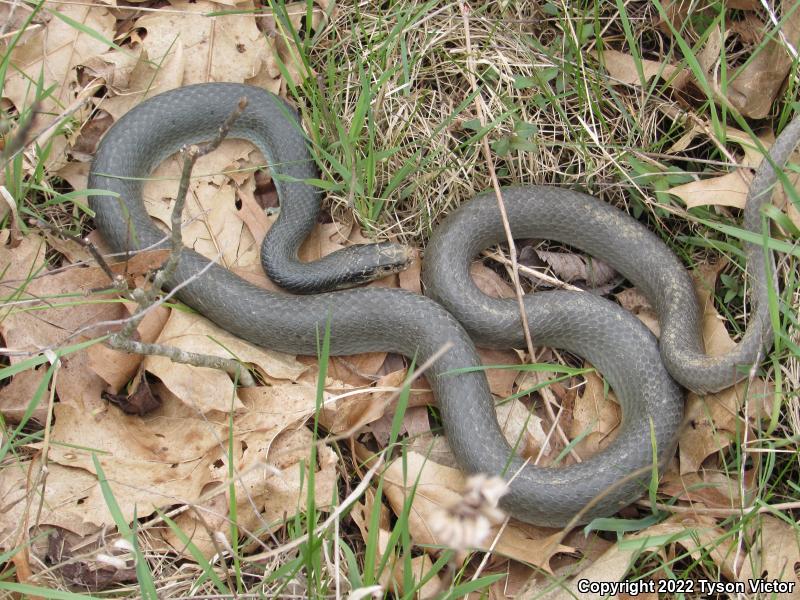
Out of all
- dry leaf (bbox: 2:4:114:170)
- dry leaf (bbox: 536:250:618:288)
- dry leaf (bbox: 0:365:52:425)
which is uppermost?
dry leaf (bbox: 2:4:114:170)

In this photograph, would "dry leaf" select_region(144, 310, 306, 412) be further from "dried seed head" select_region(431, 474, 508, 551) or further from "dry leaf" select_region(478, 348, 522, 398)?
"dried seed head" select_region(431, 474, 508, 551)

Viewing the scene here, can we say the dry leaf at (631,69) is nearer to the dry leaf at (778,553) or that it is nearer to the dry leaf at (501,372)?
the dry leaf at (501,372)

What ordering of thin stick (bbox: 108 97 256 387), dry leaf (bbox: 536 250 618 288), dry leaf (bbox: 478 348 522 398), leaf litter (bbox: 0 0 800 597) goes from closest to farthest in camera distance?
thin stick (bbox: 108 97 256 387), leaf litter (bbox: 0 0 800 597), dry leaf (bbox: 478 348 522 398), dry leaf (bbox: 536 250 618 288)

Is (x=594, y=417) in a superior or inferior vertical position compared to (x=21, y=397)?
inferior

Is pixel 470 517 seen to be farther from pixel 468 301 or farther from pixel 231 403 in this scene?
pixel 468 301

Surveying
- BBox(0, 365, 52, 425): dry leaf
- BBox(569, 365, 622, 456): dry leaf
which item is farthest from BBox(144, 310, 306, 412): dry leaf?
BBox(569, 365, 622, 456): dry leaf

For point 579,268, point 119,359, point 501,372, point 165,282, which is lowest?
point 501,372

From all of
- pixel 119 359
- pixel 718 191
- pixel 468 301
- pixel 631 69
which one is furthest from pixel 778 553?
pixel 119 359

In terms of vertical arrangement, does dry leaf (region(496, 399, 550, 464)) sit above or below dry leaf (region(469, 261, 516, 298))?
below

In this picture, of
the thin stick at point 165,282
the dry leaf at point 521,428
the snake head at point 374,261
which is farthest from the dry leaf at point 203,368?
the dry leaf at point 521,428

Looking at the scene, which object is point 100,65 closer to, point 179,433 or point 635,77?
point 179,433
